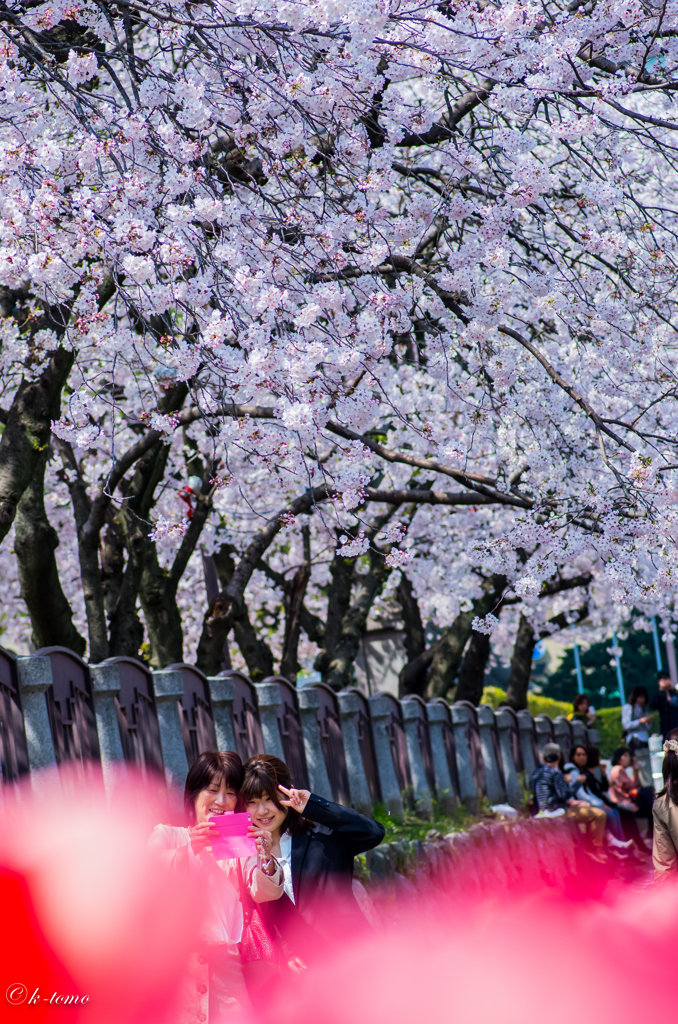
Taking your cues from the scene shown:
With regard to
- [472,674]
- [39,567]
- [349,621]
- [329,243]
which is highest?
[329,243]

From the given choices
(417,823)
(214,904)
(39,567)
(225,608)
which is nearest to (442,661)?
(417,823)

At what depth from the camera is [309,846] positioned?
4.56m

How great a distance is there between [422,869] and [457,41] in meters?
5.61

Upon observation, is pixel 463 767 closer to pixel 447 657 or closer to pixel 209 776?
pixel 447 657

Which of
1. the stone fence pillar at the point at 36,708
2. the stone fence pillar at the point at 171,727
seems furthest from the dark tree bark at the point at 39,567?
the stone fence pillar at the point at 36,708

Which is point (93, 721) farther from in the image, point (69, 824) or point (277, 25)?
point (277, 25)

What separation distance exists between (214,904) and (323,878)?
0.67 m

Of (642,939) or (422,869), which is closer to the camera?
(642,939)

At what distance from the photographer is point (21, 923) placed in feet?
13.4

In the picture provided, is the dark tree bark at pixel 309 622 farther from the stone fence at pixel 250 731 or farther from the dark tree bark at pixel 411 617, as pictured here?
the stone fence at pixel 250 731

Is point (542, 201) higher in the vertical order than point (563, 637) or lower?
higher

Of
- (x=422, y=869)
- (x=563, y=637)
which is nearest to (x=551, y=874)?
(x=422, y=869)

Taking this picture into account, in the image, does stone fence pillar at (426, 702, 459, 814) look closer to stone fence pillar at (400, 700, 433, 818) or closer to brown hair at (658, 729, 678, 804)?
stone fence pillar at (400, 700, 433, 818)
